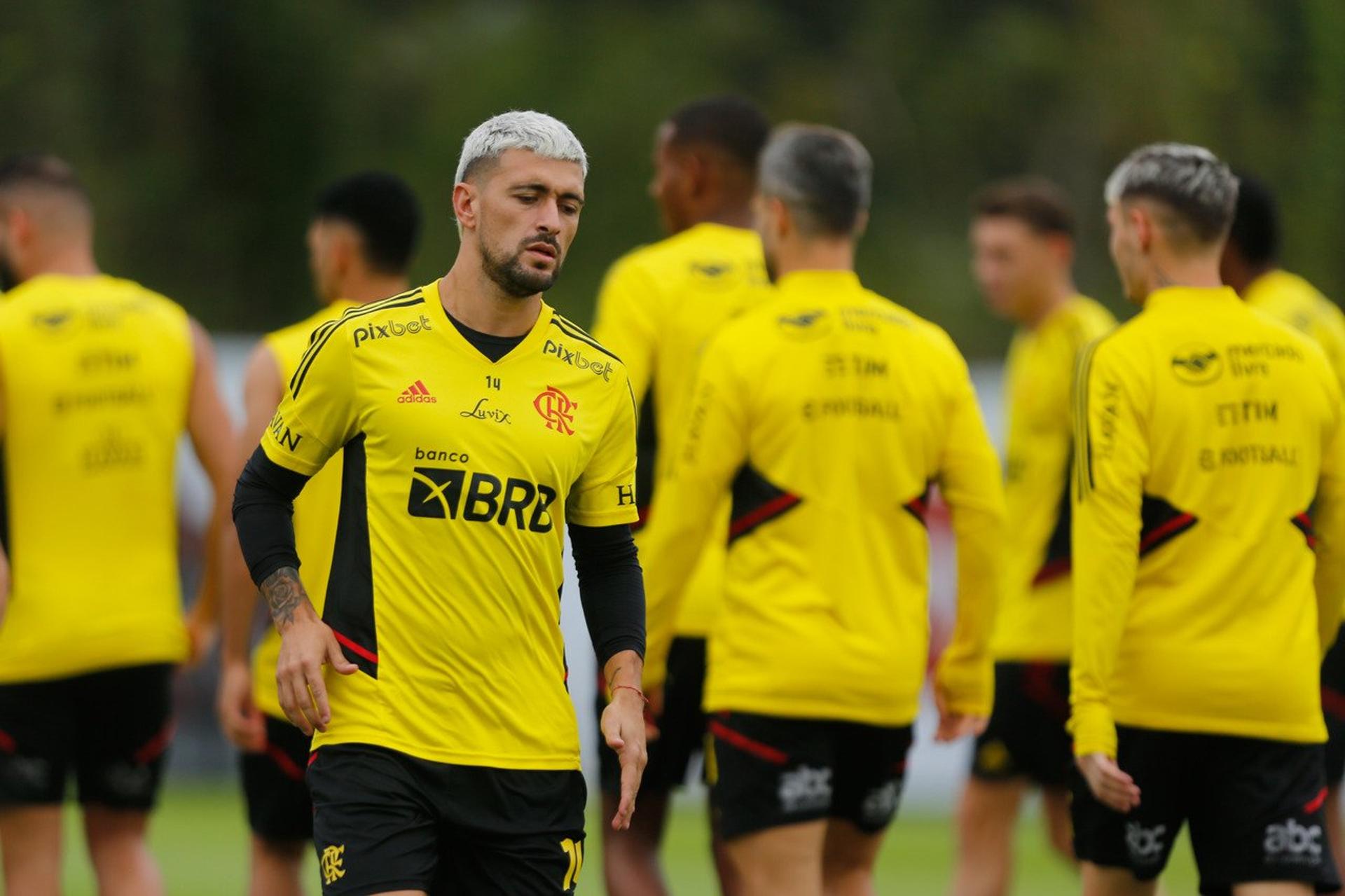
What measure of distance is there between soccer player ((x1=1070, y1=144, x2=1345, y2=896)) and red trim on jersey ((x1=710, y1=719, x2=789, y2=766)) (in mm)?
1008

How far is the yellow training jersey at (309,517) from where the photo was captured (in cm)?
705

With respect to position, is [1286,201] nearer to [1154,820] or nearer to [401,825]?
[1154,820]

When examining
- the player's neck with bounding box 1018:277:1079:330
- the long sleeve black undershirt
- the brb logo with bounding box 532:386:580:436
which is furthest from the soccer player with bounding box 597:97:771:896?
the brb logo with bounding box 532:386:580:436

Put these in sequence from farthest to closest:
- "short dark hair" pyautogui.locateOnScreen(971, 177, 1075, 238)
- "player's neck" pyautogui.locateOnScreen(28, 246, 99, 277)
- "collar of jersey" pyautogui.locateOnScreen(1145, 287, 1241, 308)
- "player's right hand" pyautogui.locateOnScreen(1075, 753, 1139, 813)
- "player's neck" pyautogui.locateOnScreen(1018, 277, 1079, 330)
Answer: "short dark hair" pyautogui.locateOnScreen(971, 177, 1075, 238) < "player's neck" pyautogui.locateOnScreen(1018, 277, 1079, 330) < "player's neck" pyautogui.locateOnScreen(28, 246, 99, 277) < "collar of jersey" pyautogui.locateOnScreen(1145, 287, 1241, 308) < "player's right hand" pyautogui.locateOnScreen(1075, 753, 1139, 813)

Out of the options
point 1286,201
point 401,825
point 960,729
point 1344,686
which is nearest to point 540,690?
point 401,825

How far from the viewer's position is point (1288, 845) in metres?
6.38

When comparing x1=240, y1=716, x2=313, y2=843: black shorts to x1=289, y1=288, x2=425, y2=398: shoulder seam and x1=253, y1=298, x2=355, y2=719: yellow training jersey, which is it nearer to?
x1=253, y1=298, x2=355, y2=719: yellow training jersey

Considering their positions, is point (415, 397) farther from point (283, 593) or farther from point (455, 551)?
point (283, 593)

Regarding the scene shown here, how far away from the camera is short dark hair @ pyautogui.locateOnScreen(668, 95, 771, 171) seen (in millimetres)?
8156

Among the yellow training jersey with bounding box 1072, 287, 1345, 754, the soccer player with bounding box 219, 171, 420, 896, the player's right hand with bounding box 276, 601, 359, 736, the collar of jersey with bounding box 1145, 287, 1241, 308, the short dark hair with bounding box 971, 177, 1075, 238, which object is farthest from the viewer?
the short dark hair with bounding box 971, 177, 1075, 238

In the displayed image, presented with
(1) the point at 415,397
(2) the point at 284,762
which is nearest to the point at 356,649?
(1) the point at 415,397

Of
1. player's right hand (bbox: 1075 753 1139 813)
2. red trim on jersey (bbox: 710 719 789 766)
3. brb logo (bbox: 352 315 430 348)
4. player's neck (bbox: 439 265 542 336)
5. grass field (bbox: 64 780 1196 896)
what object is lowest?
grass field (bbox: 64 780 1196 896)

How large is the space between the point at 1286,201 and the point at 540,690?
1401cm

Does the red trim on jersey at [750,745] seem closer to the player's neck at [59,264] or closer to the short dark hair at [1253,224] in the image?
the short dark hair at [1253,224]
